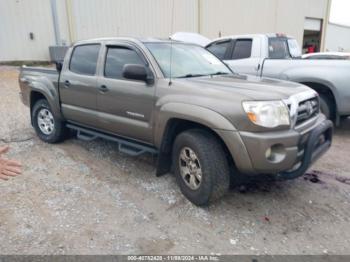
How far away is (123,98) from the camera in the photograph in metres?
3.94

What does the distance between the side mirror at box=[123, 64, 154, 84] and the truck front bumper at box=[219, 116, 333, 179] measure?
1.17 m

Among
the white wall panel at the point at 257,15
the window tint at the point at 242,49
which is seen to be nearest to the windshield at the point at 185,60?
the window tint at the point at 242,49

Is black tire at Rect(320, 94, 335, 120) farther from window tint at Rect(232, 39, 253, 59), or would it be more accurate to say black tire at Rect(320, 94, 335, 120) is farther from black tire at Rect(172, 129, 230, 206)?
black tire at Rect(172, 129, 230, 206)

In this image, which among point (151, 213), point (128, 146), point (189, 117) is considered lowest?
point (151, 213)

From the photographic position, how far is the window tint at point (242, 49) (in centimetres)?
684

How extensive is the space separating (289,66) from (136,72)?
3557 mm

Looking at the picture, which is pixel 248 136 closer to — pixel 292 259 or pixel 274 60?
pixel 292 259

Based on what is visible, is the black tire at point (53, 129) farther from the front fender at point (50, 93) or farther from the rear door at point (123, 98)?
the rear door at point (123, 98)

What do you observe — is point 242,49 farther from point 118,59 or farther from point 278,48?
point 118,59

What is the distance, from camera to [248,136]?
2861mm

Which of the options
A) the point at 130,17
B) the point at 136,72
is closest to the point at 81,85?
the point at 136,72

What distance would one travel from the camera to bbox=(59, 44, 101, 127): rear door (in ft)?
14.7

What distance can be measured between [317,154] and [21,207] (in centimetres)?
321

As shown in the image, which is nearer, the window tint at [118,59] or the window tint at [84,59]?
the window tint at [118,59]
